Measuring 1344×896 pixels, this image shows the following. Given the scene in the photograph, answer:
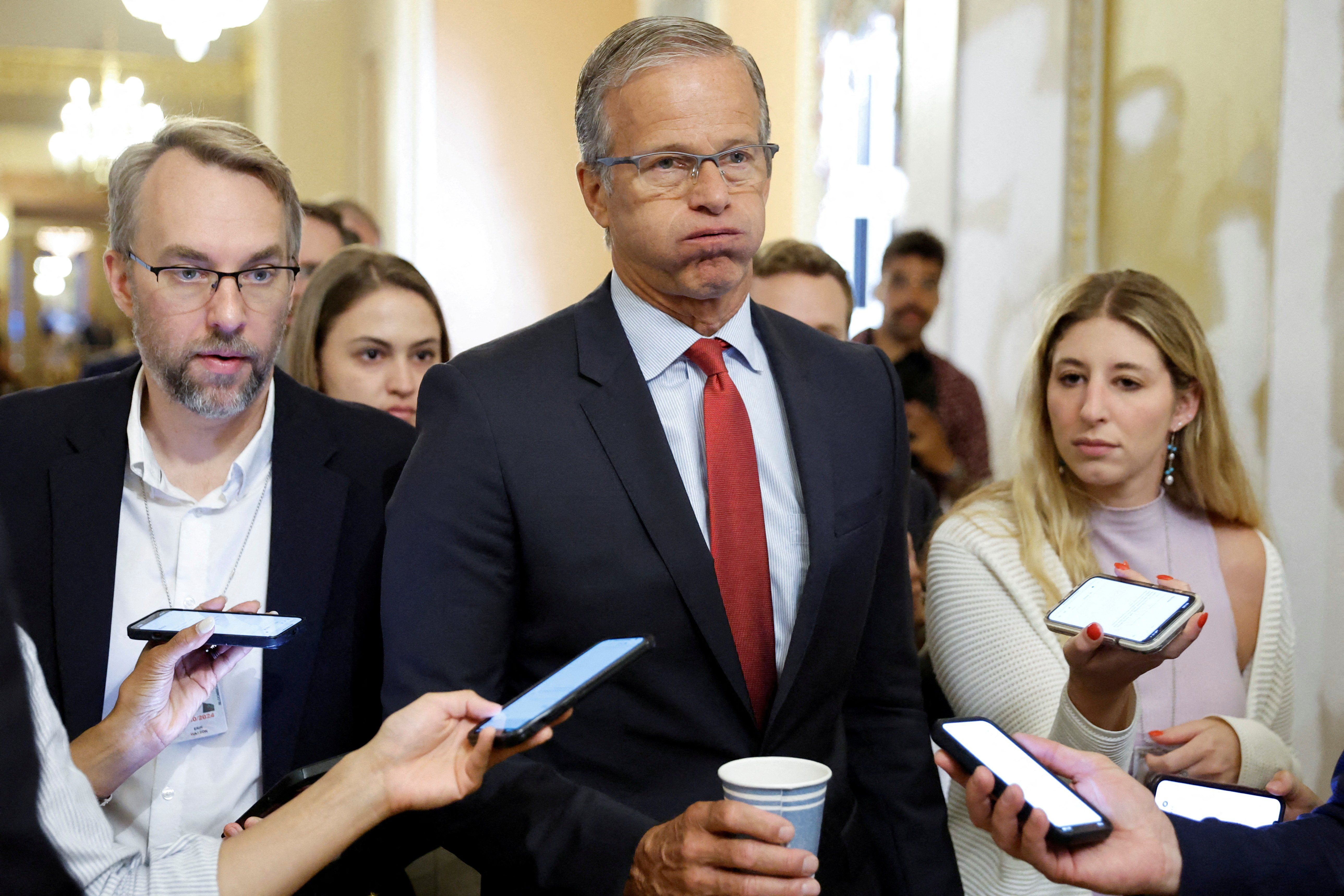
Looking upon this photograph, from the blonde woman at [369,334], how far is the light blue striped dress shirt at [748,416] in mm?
1361

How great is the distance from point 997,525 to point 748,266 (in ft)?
3.51

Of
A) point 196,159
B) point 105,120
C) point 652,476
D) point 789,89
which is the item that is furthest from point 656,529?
point 105,120

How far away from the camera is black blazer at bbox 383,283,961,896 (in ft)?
5.35

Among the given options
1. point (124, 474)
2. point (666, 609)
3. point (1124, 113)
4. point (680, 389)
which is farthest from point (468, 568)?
point (1124, 113)

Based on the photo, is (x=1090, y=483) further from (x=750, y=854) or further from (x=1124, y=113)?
(x=1124, y=113)

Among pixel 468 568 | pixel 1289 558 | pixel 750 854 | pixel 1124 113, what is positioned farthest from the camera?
pixel 1124 113

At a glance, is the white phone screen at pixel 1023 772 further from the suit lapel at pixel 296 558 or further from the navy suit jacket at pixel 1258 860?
the suit lapel at pixel 296 558

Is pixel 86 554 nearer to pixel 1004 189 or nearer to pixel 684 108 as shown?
pixel 684 108

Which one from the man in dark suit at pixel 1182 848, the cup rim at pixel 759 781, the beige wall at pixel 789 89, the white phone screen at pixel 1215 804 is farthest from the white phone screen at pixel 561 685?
the beige wall at pixel 789 89

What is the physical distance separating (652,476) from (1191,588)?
4.68 ft

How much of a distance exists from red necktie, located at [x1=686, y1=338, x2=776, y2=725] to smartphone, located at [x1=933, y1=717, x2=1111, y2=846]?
0.27 metres

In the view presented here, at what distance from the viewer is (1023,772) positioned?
1516 millimetres

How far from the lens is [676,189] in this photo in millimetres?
1760

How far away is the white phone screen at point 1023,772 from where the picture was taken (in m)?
1.44
